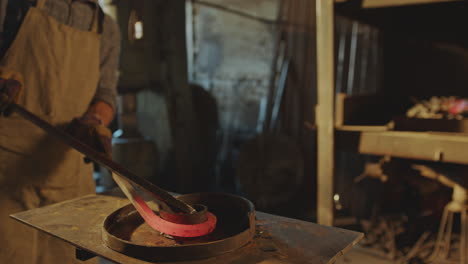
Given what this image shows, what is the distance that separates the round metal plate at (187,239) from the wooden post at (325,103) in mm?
1417

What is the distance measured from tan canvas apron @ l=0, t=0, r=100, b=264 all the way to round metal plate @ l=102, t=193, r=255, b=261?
0.73 metres

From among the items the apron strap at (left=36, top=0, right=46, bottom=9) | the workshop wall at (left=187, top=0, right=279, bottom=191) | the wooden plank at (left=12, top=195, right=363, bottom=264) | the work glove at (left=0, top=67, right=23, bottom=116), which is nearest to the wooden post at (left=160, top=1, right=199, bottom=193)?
the workshop wall at (left=187, top=0, right=279, bottom=191)

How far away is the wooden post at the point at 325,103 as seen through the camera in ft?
8.21

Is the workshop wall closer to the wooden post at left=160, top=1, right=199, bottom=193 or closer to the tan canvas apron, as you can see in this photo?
the wooden post at left=160, top=1, right=199, bottom=193

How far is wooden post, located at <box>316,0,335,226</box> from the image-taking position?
2504 millimetres

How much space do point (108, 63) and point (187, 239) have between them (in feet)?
4.65

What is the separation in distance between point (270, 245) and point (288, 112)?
4321mm

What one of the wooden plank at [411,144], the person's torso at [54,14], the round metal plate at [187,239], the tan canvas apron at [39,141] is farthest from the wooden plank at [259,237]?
the wooden plank at [411,144]

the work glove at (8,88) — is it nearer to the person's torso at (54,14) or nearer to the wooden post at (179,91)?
the person's torso at (54,14)

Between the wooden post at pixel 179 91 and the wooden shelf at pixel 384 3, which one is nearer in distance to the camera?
the wooden shelf at pixel 384 3

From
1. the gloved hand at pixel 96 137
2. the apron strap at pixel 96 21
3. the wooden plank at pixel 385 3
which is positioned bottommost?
the gloved hand at pixel 96 137

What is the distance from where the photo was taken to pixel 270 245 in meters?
1.14

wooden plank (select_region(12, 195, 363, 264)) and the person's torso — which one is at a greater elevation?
the person's torso

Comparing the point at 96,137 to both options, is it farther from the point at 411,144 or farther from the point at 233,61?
the point at 233,61
